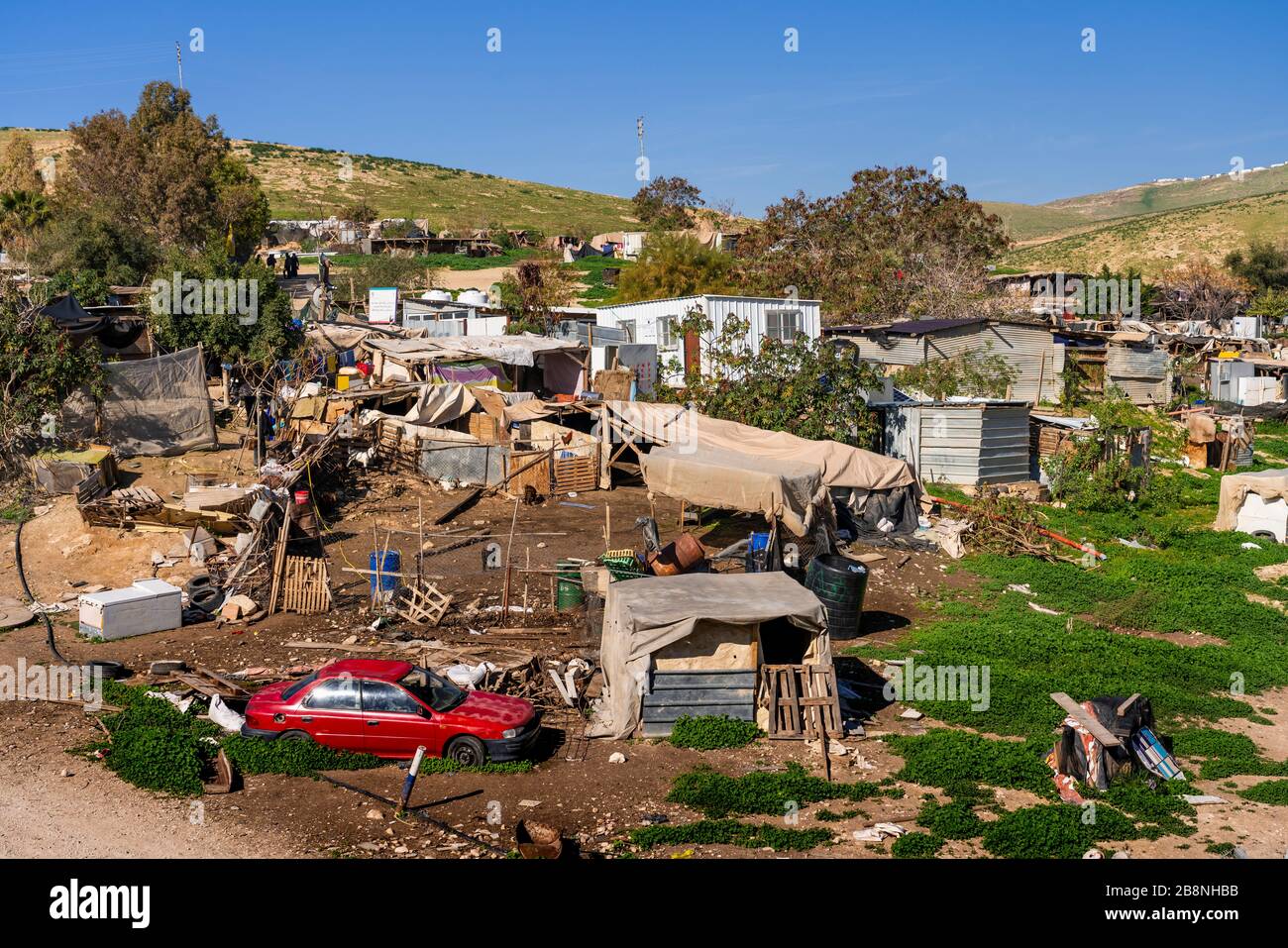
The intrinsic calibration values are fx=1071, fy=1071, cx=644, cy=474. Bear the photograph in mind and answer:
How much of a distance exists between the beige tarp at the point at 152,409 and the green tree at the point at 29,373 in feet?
2.49

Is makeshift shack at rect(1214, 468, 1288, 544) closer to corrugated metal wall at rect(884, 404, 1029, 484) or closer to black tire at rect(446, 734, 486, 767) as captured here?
corrugated metal wall at rect(884, 404, 1029, 484)

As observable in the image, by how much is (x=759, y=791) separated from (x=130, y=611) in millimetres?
10438

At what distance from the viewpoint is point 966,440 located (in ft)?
84.6

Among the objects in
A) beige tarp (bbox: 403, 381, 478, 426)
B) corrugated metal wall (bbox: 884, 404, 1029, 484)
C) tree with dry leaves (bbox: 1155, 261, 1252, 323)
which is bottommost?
corrugated metal wall (bbox: 884, 404, 1029, 484)

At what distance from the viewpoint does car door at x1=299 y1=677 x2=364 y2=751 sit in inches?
480

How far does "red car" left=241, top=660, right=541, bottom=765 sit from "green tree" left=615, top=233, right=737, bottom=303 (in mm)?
32213

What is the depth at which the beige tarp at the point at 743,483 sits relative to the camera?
62.4 ft

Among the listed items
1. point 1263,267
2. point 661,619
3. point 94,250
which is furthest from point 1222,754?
point 1263,267

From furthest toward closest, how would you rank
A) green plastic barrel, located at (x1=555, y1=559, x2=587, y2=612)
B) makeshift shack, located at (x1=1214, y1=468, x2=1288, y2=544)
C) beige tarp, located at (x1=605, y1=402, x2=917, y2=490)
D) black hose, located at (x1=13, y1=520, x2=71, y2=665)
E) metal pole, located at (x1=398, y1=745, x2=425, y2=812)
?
makeshift shack, located at (x1=1214, y1=468, x2=1288, y2=544) < beige tarp, located at (x1=605, y1=402, x2=917, y2=490) < green plastic barrel, located at (x1=555, y1=559, x2=587, y2=612) < black hose, located at (x1=13, y1=520, x2=71, y2=665) < metal pole, located at (x1=398, y1=745, x2=425, y2=812)

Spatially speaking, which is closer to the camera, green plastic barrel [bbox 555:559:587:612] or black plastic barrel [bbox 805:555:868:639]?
black plastic barrel [bbox 805:555:868:639]

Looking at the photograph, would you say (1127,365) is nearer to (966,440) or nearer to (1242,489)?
(966,440)

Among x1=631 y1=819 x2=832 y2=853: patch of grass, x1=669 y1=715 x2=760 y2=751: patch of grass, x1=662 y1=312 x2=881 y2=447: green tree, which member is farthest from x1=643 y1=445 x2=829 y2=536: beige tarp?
x1=631 y1=819 x2=832 y2=853: patch of grass

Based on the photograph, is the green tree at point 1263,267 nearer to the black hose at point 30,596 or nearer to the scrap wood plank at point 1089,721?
the scrap wood plank at point 1089,721

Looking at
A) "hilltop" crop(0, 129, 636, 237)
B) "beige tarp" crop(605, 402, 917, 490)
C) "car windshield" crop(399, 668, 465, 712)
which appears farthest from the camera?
"hilltop" crop(0, 129, 636, 237)
